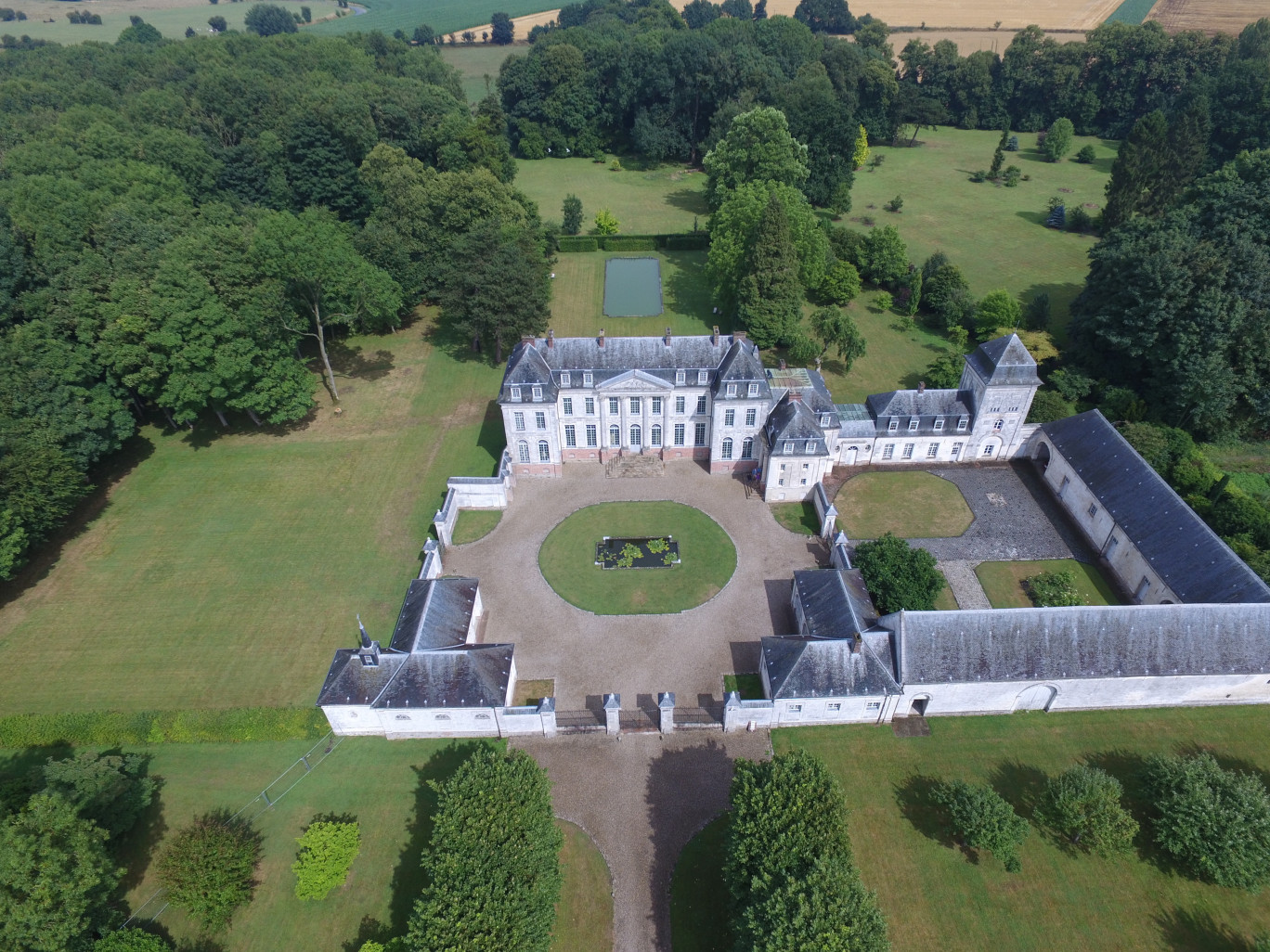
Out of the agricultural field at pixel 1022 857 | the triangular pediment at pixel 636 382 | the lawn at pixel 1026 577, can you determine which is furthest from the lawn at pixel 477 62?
the agricultural field at pixel 1022 857

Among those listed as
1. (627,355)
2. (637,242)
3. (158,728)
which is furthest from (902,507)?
(637,242)

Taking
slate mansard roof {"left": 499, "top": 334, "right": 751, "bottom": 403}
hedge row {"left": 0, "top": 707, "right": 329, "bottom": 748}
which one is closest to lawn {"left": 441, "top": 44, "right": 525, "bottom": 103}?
slate mansard roof {"left": 499, "top": 334, "right": 751, "bottom": 403}

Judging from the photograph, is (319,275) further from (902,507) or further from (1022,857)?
(1022,857)

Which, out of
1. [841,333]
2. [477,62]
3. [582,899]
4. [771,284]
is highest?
[477,62]

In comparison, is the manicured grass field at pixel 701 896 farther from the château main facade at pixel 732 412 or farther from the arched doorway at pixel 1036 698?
the château main facade at pixel 732 412

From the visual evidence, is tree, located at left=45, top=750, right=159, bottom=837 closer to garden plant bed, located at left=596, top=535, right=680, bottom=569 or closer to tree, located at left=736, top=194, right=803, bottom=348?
garden plant bed, located at left=596, top=535, right=680, bottom=569

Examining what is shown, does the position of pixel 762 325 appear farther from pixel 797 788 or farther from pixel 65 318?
pixel 65 318

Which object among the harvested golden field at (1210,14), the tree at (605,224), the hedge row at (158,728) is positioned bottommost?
the hedge row at (158,728)
